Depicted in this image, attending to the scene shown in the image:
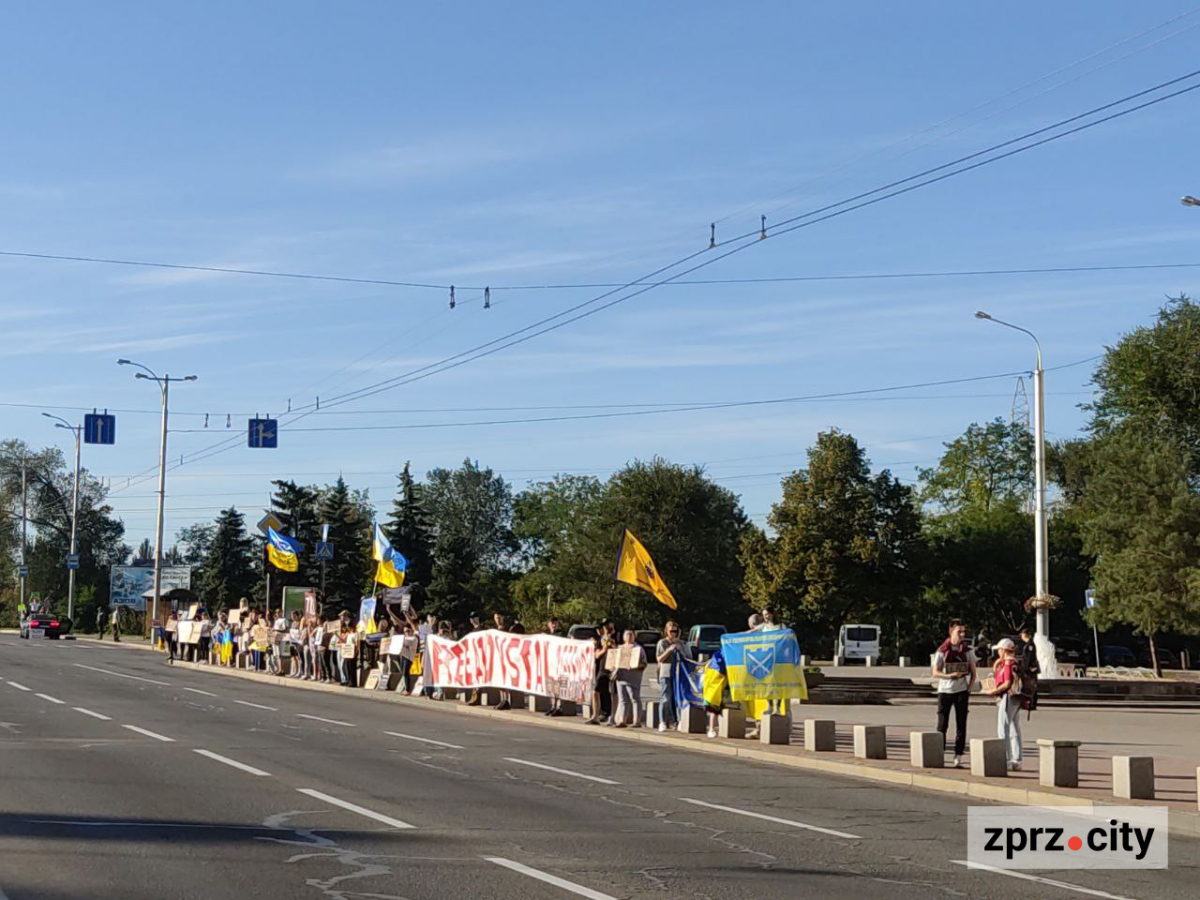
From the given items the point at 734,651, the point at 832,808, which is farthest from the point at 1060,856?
the point at 734,651

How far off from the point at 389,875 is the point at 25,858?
2587mm

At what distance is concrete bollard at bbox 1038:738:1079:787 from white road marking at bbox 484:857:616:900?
760cm

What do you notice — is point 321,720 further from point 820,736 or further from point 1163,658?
point 1163,658

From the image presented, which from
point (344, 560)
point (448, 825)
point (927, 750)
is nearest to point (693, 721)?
point (927, 750)

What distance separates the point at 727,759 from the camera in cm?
2081

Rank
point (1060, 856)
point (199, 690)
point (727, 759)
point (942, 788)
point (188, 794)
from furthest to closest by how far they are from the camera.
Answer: point (199, 690)
point (727, 759)
point (942, 788)
point (188, 794)
point (1060, 856)

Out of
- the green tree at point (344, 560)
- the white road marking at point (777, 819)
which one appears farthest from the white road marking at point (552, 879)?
the green tree at point (344, 560)

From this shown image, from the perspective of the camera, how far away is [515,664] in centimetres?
2980

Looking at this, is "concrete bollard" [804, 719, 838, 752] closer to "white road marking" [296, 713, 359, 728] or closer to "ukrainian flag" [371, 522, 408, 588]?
"white road marking" [296, 713, 359, 728]

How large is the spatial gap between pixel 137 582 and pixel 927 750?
278 feet

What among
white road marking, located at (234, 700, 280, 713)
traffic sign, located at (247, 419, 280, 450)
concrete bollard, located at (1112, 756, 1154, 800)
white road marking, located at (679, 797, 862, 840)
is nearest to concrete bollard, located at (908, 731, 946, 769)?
concrete bollard, located at (1112, 756, 1154, 800)

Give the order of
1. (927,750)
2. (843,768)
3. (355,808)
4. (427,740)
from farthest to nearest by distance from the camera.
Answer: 1. (427,740)
2. (843,768)
3. (927,750)
4. (355,808)

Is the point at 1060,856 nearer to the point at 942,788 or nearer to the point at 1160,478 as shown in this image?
the point at 942,788

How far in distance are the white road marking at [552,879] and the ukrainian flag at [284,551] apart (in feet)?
141
